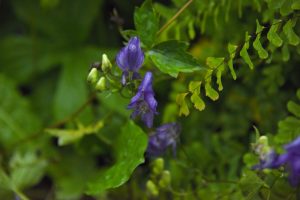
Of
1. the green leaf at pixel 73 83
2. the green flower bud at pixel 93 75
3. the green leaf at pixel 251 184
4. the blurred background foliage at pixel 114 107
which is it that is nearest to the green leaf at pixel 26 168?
the blurred background foliage at pixel 114 107

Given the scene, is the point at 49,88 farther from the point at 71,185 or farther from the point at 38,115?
the point at 71,185

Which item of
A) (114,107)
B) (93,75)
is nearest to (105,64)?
(93,75)

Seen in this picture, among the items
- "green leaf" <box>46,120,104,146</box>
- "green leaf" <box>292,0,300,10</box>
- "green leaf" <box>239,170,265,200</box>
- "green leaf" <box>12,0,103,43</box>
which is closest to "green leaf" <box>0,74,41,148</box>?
"green leaf" <box>12,0,103,43</box>

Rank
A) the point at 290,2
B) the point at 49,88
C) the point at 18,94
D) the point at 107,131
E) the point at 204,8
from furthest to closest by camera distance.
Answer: the point at 49,88
the point at 18,94
the point at 107,131
the point at 204,8
the point at 290,2

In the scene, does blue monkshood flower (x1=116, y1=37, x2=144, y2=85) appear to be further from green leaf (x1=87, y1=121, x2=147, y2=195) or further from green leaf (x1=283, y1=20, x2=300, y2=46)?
green leaf (x1=283, y1=20, x2=300, y2=46)

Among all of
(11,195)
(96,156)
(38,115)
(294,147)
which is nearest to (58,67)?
(38,115)

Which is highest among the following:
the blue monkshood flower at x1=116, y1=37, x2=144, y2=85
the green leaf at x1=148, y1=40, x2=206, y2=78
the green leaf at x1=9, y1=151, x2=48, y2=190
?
the blue monkshood flower at x1=116, y1=37, x2=144, y2=85

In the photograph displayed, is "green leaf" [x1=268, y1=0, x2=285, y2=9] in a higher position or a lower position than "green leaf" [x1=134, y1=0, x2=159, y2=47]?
lower

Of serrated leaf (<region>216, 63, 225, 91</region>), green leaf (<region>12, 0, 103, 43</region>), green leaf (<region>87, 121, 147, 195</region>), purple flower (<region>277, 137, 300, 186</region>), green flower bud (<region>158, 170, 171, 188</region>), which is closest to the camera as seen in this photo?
purple flower (<region>277, 137, 300, 186</region>)
